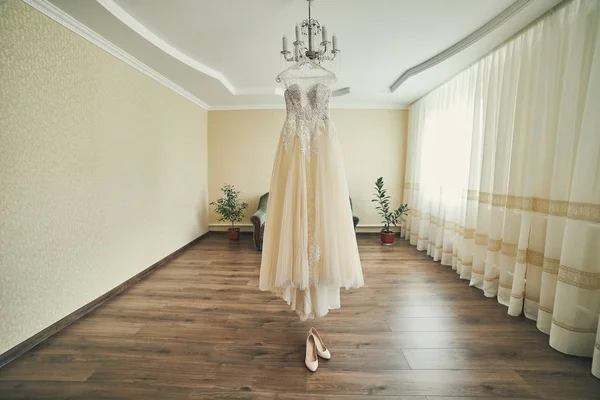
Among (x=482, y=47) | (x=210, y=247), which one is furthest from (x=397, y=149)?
(x=210, y=247)

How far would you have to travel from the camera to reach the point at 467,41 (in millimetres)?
2543

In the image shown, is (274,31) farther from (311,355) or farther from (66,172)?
(311,355)

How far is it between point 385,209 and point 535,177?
9.21ft

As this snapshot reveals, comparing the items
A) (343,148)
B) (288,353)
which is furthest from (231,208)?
(288,353)

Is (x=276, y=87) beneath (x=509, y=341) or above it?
above

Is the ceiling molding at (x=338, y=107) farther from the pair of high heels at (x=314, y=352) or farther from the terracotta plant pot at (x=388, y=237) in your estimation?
the pair of high heels at (x=314, y=352)

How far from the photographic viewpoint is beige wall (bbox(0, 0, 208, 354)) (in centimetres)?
172

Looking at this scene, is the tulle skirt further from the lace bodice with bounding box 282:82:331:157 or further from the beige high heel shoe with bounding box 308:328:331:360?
the beige high heel shoe with bounding box 308:328:331:360

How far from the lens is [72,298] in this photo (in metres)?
2.15

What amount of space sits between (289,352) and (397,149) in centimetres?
446

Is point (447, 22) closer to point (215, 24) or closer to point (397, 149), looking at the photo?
point (215, 24)

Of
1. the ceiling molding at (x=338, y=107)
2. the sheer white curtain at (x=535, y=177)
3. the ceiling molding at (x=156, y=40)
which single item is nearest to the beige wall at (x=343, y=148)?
the ceiling molding at (x=338, y=107)

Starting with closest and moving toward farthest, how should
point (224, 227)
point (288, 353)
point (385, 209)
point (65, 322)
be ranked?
point (288, 353), point (65, 322), point (385, 209), point (224, 227)

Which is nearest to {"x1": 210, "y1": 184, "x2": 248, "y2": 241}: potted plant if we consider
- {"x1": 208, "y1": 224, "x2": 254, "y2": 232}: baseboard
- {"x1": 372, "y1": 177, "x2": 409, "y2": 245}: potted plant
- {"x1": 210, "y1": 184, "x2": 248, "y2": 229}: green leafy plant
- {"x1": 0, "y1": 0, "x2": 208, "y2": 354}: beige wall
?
{"x1": 210, "y1": 184, "x2": 248, "y2": 229}: green leafy plant
